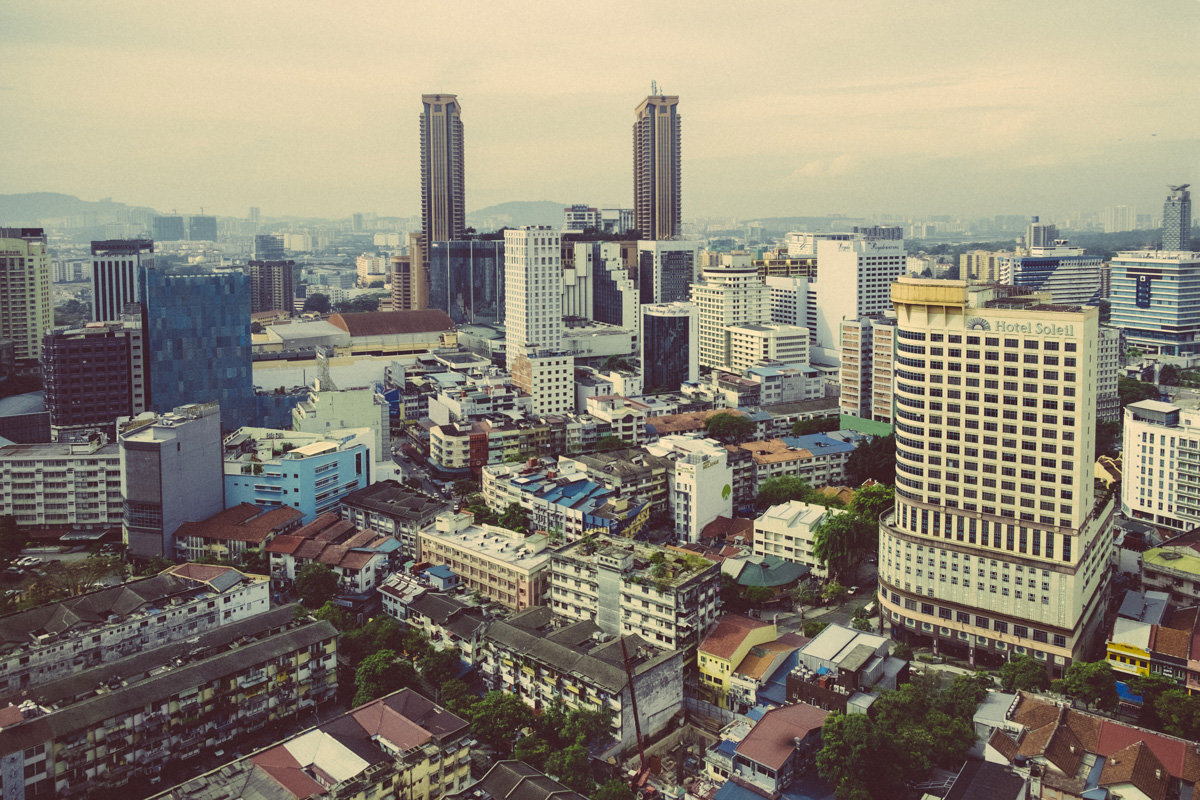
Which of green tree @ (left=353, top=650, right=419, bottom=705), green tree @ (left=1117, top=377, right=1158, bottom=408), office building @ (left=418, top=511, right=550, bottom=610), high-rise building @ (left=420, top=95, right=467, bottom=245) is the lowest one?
green tree @ (left=353, top=650, right=419, bottom=705)

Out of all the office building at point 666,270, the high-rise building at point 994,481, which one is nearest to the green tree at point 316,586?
the high-rise building at point 994,481

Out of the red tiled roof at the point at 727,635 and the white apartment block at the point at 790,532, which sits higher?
the white apartment block at the point at 790,532

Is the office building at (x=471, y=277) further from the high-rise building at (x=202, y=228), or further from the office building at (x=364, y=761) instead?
the office building at (x=364, y=761)

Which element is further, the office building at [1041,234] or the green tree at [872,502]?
the office building at [1041,234]

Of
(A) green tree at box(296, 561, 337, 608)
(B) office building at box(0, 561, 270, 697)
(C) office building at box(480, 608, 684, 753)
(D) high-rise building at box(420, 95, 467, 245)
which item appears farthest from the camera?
(D) high-rise building at box(420, 95, 467, 245)

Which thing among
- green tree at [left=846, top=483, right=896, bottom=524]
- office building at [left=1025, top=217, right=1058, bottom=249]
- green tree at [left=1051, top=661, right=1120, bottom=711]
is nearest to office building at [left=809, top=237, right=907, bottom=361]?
green tree at [left=846, top=483, right=896, bottom=524]

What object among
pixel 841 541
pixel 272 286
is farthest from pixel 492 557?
pixel 272 286

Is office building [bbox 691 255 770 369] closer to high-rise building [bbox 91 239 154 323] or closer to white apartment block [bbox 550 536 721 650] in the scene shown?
high-rise building [bbox 91 239 154 323]
